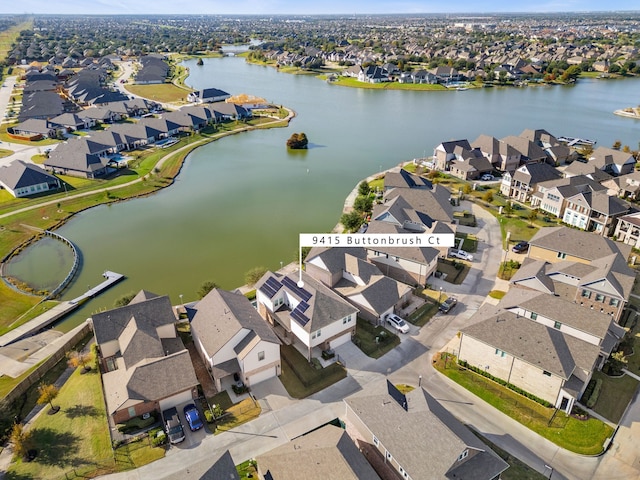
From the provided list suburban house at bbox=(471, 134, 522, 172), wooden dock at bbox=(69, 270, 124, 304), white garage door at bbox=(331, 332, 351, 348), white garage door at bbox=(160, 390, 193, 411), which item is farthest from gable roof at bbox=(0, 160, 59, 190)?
suburban house at bbox=(471, 134, 522, 172)

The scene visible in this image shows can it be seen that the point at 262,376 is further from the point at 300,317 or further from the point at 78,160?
the point at 78,160

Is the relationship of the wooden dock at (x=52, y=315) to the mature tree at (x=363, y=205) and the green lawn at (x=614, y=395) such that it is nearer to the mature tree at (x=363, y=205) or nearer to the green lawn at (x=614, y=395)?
the mature tree at (x=363, y=205)

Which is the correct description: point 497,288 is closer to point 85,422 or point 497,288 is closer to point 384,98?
point 85,422

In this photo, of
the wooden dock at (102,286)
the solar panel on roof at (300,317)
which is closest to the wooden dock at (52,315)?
the wooden dock at (102,286)

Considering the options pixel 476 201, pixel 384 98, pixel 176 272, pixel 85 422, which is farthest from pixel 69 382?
pixel 384 98

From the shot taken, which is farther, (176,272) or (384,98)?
(384,98)

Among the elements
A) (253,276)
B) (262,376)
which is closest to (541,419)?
(262,376)
